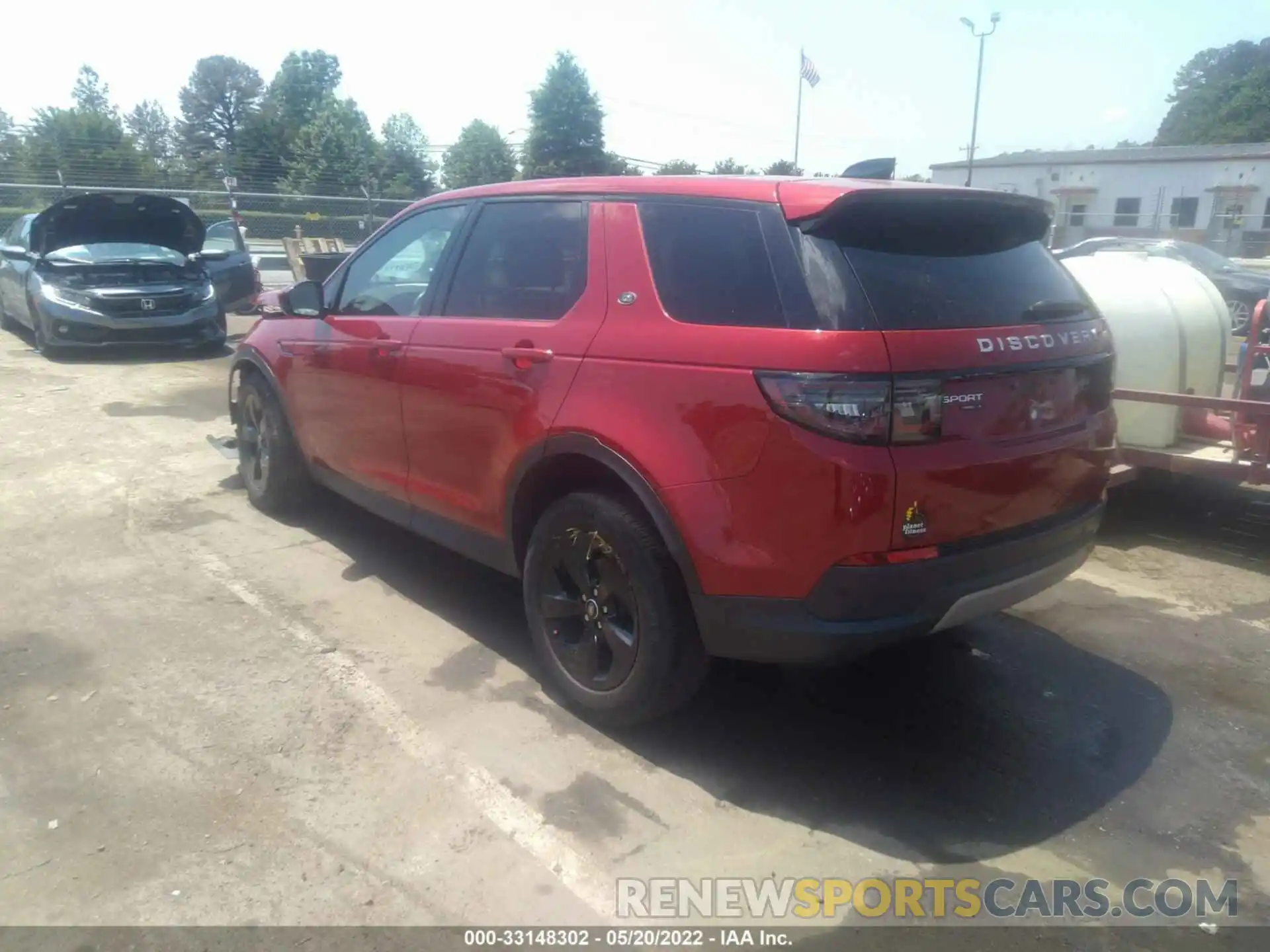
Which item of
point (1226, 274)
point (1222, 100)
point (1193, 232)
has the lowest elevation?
point (1193, 232)

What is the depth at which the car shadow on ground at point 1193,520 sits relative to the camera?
218 inches

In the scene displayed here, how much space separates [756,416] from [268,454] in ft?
12.3

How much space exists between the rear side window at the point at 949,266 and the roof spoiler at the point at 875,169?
515 millimetres

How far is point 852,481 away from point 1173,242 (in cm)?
1743

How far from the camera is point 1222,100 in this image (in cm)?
8625

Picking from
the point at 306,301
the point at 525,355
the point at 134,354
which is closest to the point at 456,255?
the point at 525,355

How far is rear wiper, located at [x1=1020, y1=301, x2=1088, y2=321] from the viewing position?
3.24 metres

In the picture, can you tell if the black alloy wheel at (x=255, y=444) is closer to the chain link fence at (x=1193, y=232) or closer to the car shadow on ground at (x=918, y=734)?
the car shadow on ground at (x=918, y=734)

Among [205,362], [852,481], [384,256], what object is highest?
[384,256]

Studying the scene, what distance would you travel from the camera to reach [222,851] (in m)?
2.86

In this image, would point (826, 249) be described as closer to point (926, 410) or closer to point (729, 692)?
point (926, 410)

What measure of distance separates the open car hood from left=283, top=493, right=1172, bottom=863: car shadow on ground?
8.85 meters

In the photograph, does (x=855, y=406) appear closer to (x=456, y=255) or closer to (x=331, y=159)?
(x=456, y=255)

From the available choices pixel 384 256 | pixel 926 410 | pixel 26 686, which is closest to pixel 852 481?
pixel 926 410
